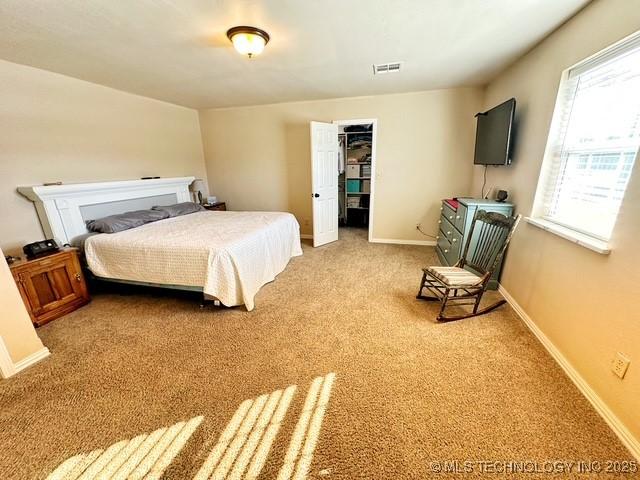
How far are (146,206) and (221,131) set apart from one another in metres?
1.94

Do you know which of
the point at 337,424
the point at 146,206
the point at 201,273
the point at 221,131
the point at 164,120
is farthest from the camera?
the point at 221,131

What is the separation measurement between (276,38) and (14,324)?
2827 mm

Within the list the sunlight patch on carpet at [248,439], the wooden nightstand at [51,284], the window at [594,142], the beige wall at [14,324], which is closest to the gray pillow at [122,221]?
the wooden nightstand at [51,284]

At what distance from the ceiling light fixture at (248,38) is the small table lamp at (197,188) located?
9.49ft

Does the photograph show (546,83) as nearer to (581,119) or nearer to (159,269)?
(581,119)

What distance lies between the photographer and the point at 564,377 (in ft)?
5.27

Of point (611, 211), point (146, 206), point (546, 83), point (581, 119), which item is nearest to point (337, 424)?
point (611, 211)

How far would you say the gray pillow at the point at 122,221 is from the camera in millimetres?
2797

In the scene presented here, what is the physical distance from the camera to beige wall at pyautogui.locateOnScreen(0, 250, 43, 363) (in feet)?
5.45

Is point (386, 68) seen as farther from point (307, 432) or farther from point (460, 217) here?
point (307, 432)

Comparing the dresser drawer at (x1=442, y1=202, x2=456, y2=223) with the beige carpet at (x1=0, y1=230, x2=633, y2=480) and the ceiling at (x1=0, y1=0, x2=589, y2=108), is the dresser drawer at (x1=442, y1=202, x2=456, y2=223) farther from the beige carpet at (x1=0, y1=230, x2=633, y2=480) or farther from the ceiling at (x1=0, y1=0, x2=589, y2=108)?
the ceiling at (x1=0, y1=0, x2=589, y2=108)

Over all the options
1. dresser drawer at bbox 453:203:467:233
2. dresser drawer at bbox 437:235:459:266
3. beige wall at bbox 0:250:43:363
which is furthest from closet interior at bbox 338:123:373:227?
beige wall at bbox 0:250:43:363

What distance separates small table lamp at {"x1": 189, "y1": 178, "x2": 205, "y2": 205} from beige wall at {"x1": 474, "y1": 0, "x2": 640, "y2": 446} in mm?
4515

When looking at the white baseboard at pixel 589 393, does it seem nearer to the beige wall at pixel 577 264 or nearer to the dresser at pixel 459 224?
the beige wall at pixel 577 264
